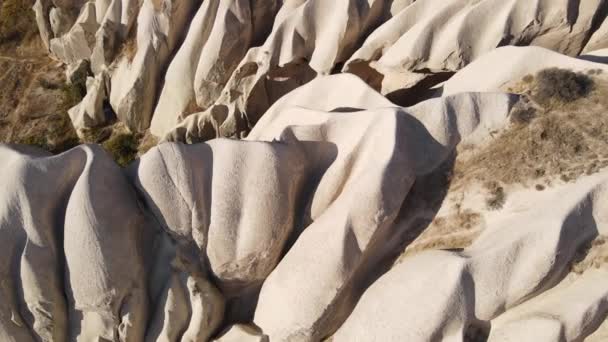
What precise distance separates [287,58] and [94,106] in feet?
12.1

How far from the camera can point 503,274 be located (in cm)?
308

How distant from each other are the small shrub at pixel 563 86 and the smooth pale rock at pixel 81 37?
7.52 metres

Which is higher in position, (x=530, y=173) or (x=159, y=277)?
(x=530, y=173)

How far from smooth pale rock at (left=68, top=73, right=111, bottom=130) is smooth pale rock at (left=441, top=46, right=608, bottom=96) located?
5.83 meters

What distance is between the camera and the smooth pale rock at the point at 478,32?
16.3ft

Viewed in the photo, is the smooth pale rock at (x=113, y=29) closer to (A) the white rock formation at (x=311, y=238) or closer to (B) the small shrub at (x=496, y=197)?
(A) the white rock formation at (x=311, y=238)

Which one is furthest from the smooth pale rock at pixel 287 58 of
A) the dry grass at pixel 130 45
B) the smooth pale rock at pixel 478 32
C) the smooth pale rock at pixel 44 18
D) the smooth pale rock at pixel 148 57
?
the smooth pale rock at pixel 44 18

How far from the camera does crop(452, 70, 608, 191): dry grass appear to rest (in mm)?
3412

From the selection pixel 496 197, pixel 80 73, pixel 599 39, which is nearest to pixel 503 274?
pixel 496 197

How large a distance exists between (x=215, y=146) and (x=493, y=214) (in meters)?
2.37

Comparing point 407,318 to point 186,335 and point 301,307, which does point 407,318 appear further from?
point 186,335

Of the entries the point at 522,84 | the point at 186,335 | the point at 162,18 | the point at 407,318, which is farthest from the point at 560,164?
the point at 162,18

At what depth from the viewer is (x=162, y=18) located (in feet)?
22.9

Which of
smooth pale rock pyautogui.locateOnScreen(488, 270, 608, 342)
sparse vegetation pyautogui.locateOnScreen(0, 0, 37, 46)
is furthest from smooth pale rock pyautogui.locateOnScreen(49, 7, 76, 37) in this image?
smooth pale rock pyautogui.locateOnScreen(488, 270, 608, 342)
